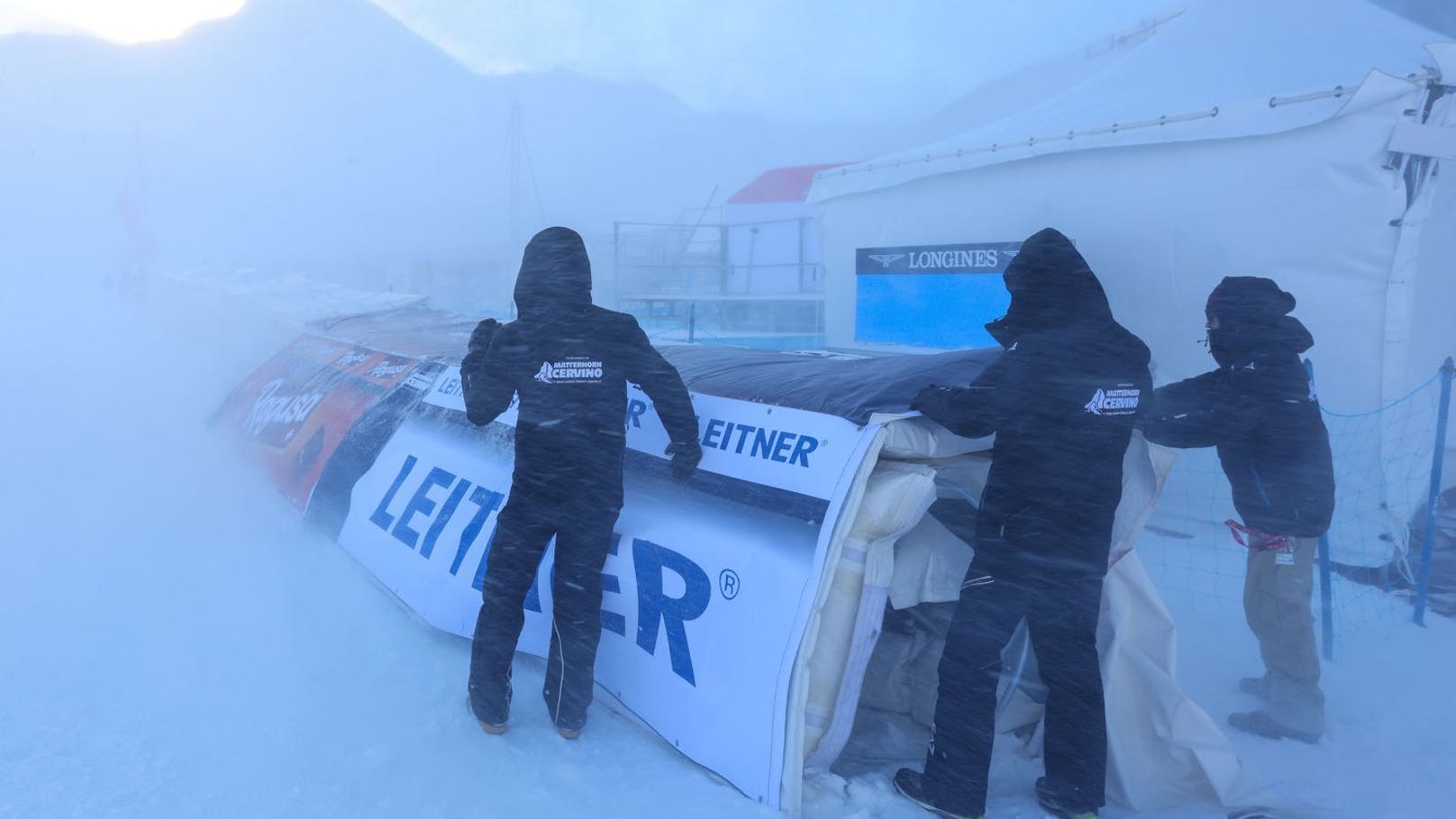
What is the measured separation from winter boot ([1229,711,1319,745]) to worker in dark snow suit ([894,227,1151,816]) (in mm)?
1056

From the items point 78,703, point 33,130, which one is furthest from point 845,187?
point 33,130

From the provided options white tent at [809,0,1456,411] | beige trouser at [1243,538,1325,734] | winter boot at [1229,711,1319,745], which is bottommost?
winter boot at [1229,711,1319,745]

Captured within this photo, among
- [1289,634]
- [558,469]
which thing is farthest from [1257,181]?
[558,469]

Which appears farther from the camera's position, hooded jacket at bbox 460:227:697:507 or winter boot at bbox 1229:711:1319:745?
winter boot at bbox 1229:711:1319:745

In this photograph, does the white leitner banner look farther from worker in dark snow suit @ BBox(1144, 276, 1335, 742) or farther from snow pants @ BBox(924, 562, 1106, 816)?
worker in dark snow suit @ BBox(1144, 276, 1335, 742)

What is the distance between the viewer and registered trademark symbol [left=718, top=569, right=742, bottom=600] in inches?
116

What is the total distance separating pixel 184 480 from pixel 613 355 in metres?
4.48

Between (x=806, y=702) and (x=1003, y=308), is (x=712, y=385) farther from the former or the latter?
(x=1003, y=308)

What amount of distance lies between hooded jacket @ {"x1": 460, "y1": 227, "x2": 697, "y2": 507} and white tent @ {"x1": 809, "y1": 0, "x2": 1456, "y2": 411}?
396 cm

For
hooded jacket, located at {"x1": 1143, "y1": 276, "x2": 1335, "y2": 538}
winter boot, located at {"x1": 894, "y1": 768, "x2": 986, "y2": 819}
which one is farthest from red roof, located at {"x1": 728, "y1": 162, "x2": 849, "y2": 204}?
winter boot, located at {"x1": 894, "y1": 768, "x2": 986, "y2": 819}

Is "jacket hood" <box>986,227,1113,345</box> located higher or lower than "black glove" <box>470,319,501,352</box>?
higher

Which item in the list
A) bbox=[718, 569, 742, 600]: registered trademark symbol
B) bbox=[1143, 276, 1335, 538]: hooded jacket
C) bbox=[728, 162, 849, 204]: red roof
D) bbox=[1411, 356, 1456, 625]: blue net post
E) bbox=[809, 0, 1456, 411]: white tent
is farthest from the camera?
bbox=[728, 162, 849, 204]: red roof

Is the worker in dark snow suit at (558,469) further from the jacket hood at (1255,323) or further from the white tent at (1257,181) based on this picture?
the white tent at (1257,181)

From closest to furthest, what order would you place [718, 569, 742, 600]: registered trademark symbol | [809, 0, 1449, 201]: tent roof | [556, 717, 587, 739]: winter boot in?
1. [718, 569, 742, 600]: registered trademark symbol
2. [556, 717, 587, 739]: winter boot
3. [809, 0, 1449, 201]: tent roof
